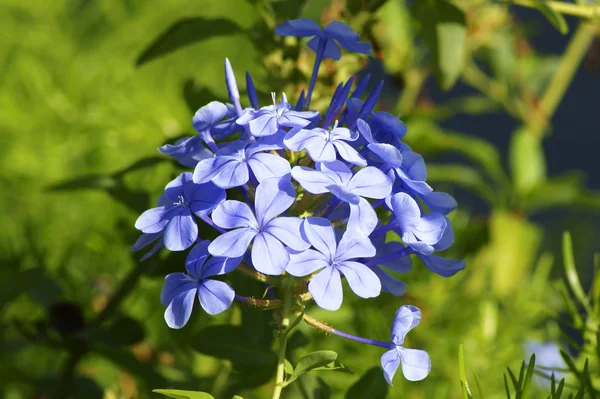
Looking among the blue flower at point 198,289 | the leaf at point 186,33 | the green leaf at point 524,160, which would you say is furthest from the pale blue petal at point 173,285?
the green leaf at point 524,160

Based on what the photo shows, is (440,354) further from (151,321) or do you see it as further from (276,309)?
(276,309)

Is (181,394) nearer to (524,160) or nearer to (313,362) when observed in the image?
(313,362)

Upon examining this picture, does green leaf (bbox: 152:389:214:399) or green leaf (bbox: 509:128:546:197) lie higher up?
green leaf (bbox: 152:389:214:399)

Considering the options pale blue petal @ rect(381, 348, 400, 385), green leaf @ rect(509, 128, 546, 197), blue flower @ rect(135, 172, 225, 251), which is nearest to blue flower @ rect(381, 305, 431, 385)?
pale blue petal @ rect(381, 348, 400, 385)

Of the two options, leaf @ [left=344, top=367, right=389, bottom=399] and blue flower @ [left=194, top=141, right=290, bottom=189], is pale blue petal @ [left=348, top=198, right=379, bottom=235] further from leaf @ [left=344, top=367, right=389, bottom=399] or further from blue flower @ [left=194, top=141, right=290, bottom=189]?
leaf @ [left=344, top=367, right=389, bottom=399]

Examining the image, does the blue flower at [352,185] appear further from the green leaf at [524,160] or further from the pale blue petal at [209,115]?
the green leaf at [524,160]
